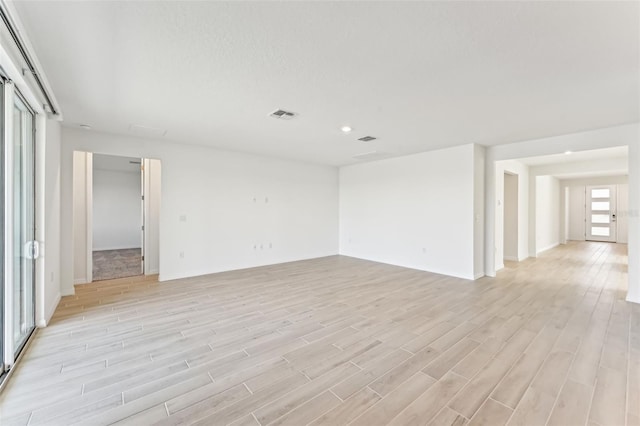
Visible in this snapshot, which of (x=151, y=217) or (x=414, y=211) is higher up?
(x=414, y=211)

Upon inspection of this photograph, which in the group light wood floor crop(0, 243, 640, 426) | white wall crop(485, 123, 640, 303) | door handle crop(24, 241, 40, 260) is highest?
white wall crop(485, 123, 640, 303)

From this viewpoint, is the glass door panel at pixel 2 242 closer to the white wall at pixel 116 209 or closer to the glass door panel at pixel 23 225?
the glass door panel at pixel 23 225

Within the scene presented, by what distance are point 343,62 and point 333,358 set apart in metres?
2.56

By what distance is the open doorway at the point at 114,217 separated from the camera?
4.81 m

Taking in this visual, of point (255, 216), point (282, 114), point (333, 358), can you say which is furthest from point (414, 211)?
point (333, 358)

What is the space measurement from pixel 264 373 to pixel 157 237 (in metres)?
4.73

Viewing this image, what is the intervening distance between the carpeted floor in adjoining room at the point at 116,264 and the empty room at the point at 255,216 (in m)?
0.16

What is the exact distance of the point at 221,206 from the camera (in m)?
5.71

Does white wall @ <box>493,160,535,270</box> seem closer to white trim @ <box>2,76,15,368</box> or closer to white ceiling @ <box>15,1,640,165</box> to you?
white ceiling @ <box>15,1,640,165</box>

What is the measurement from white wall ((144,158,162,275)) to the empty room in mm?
47

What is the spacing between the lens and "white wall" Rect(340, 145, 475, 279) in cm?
525

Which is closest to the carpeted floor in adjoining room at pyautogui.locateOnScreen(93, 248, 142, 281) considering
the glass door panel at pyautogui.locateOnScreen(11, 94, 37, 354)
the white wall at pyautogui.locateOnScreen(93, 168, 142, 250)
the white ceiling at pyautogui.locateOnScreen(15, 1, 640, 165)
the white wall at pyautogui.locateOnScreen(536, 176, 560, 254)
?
the white wall at pyautogui.locateOnScreen(93, 168, 142, 250)

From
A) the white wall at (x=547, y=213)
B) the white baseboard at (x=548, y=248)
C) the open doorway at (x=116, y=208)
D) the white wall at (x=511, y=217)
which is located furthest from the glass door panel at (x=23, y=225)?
the white baseboard at (x=548, y=248)

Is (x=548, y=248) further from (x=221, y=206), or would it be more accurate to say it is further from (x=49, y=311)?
(x=49, y=311)
